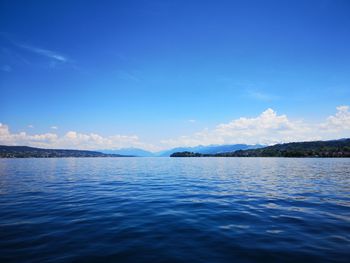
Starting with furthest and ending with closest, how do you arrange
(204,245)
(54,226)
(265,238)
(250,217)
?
(250,217) < (54,226) < (265,238) < (204,245)

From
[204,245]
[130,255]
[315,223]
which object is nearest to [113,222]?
[130,255]

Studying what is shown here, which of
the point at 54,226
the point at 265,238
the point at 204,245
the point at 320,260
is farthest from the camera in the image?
the point at 54,226

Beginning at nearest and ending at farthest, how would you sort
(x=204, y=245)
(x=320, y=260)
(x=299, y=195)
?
(x=320, y=260), (x=204, y=245), (x=299, y=195)

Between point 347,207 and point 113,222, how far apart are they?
61.4 feet

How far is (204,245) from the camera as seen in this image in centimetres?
1050

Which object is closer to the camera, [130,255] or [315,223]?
[130,255]

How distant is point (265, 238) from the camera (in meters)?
11.4

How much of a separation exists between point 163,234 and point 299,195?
1860cm

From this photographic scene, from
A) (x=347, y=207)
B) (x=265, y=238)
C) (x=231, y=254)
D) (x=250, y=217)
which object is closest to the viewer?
(x=231, y=254)

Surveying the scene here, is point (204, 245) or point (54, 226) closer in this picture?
point (204, 245)

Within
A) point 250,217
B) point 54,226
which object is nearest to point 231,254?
point 250,217

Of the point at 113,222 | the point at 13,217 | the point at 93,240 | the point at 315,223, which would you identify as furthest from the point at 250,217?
the point at 13,217

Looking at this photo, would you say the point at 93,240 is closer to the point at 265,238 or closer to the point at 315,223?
the point at 265,238

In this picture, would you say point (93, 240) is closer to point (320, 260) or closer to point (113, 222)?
point (113, 222)
